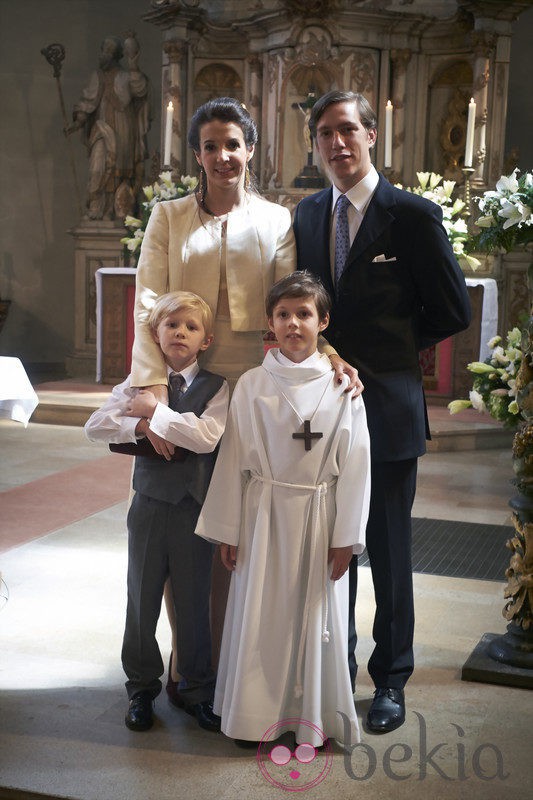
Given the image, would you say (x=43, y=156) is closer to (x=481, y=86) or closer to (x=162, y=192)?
(x=162, y=192)

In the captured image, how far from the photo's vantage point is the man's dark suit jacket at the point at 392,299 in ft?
10.1

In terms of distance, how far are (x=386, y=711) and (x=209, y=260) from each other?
1452 millimetres

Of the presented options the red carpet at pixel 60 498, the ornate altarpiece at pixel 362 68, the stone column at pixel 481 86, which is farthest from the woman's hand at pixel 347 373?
the stone column at pixel 481 86

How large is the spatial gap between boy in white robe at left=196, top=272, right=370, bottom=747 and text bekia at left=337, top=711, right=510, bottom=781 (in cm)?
6

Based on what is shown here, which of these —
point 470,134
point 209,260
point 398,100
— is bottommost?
point 209,260

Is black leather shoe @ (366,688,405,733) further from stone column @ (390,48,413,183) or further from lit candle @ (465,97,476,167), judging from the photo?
stone column @ (390,48,413,183)

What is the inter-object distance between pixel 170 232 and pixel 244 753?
5.02 ft

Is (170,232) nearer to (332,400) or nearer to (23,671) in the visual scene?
(332,400)

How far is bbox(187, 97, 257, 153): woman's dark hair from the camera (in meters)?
2.97

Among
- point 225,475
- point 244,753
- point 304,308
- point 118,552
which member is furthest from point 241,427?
point 118,552

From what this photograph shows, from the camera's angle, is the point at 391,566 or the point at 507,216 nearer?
the point at 391,566

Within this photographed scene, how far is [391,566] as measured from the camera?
3182 millimetres

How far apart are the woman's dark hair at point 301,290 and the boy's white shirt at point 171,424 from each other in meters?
0.34

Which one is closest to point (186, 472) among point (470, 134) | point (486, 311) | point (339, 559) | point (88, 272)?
point (339, 559)
